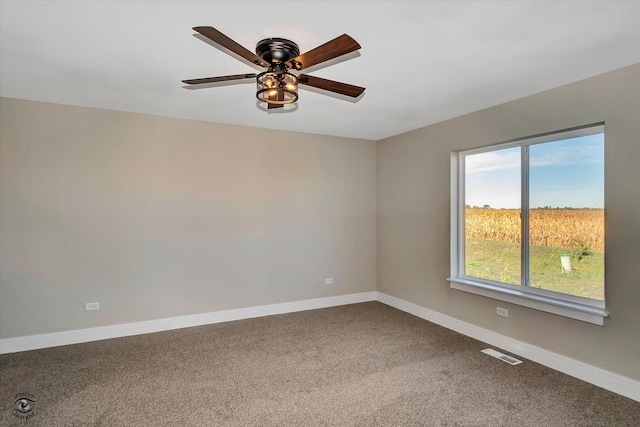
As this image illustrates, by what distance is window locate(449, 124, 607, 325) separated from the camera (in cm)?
292

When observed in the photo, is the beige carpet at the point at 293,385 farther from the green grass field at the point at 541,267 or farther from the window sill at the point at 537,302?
the green grass field at the point at 541,267

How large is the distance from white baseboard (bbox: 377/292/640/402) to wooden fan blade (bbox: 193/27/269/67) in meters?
3.40

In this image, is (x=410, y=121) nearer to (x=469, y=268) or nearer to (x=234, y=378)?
(x=469, y=268)

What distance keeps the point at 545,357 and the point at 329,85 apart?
306 cm

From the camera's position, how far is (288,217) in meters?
4.79

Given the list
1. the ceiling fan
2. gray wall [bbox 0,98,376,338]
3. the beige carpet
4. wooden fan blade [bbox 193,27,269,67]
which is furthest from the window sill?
wooden fan blade [bbox 193,27,269,67]

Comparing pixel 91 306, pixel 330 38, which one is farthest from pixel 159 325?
pixel 330 38

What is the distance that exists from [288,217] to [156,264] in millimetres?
1765

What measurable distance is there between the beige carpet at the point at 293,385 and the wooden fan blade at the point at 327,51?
2.29m

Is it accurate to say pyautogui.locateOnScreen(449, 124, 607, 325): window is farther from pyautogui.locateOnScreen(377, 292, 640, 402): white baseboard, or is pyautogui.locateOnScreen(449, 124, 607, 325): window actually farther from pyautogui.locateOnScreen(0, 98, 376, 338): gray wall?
pyautogui.locateOnScreen(0, 98, 376, 338): gray wall

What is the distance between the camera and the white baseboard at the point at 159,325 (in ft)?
11.3

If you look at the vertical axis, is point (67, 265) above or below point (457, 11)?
below

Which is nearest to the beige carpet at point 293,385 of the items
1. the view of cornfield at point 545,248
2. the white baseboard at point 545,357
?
the white baseboard at point 545,357

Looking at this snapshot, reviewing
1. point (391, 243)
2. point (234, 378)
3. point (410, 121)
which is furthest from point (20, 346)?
point (410, 121)
